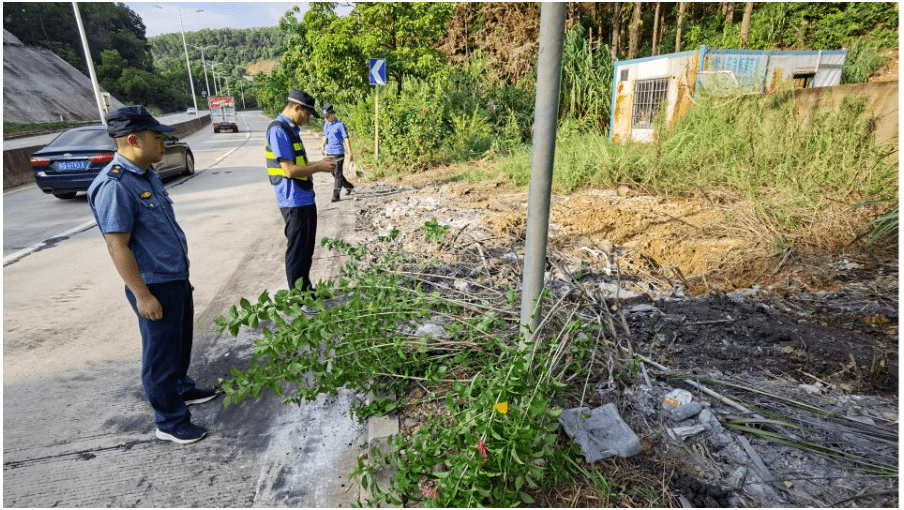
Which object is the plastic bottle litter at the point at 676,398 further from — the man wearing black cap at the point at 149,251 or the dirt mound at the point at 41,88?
the dirt mound at the point at 41,88

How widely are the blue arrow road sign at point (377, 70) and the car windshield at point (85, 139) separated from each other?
539cm

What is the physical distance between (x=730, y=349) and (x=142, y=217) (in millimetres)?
3543

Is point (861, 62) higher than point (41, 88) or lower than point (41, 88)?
lower

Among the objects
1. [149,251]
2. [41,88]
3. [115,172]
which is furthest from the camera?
[41,88]

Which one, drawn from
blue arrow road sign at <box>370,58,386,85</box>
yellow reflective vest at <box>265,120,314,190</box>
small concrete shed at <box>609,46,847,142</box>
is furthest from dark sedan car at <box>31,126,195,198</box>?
small concrete shed at <box>609,46,847,142</box>

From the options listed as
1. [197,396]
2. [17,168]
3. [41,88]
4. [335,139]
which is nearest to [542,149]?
[197,396]

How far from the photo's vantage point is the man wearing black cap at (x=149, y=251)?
7.33 feet

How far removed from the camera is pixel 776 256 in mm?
4266

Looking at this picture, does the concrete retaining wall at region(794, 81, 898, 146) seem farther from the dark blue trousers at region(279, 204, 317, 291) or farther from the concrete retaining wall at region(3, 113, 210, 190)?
the concrete retaining wall at region(3, 113, 210, 190)

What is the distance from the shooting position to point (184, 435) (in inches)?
98.7

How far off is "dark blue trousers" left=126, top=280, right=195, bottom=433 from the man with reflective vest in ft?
3.94

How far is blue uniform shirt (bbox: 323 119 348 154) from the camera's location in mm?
8688

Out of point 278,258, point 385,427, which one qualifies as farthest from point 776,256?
point 278,258

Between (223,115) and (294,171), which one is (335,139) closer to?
(294,171)
